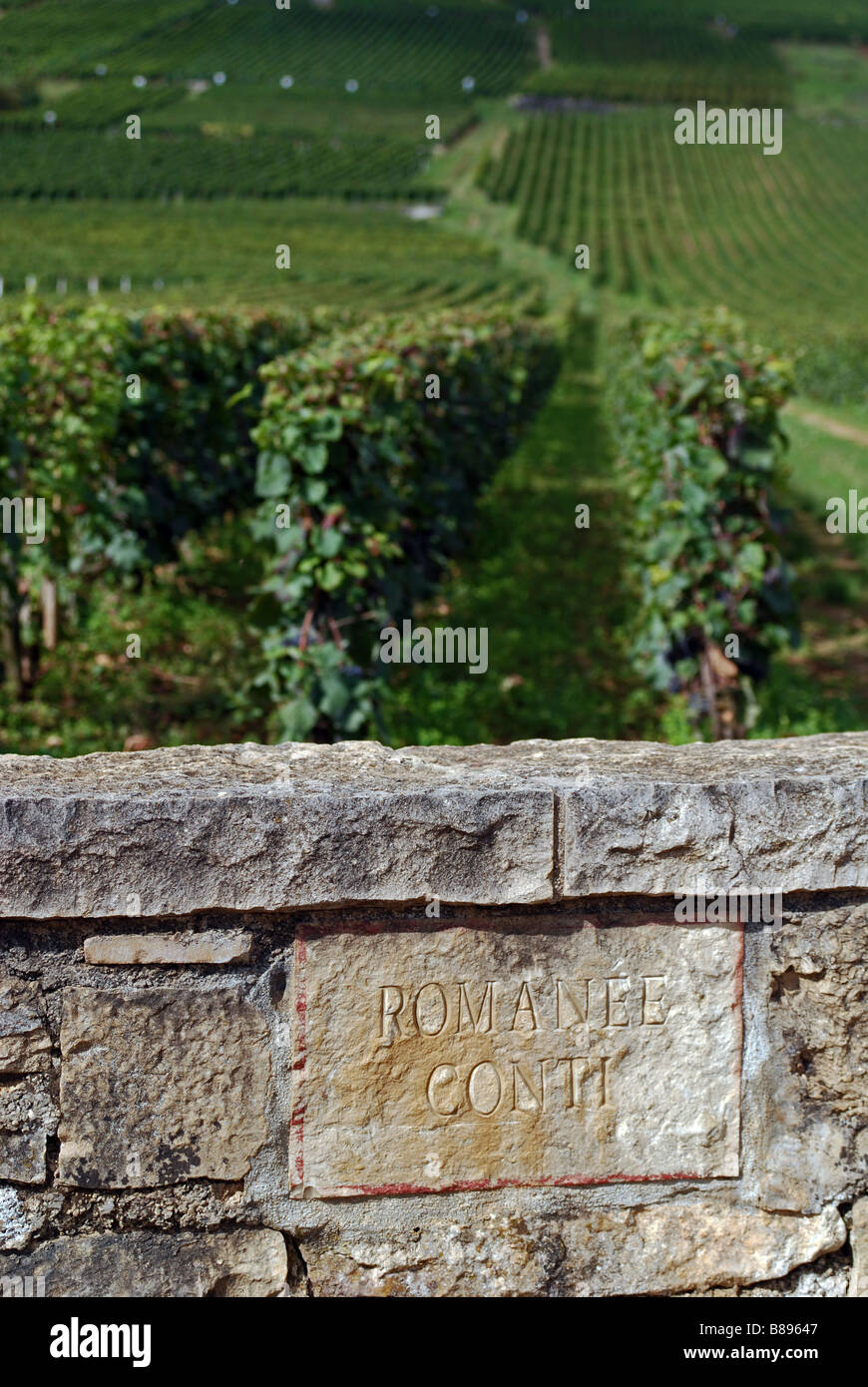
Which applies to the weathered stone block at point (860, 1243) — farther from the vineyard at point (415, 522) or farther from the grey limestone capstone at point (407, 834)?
the vineyard at point (415, 522)

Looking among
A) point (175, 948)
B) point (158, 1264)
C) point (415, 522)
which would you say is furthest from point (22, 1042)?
point (415, 522)

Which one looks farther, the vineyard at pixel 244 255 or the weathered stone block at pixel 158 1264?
the vineyard at pixel 244 255

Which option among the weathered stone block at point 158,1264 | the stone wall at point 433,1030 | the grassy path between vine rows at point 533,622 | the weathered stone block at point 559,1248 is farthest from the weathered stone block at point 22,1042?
the grassy path between vine rows at point 533,622

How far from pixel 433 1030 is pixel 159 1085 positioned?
0.49 metres

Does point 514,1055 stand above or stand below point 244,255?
below

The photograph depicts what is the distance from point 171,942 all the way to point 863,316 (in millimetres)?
38235

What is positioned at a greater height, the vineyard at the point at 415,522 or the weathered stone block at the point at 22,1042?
the vineyard at the point at 415,522

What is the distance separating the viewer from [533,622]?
8.21 meters

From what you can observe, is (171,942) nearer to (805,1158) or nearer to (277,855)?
(277,855)

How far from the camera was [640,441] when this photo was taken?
839 centimetres

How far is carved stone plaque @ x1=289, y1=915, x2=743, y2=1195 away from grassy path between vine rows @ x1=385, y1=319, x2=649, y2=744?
11.3 ft

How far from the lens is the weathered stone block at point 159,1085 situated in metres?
1.98

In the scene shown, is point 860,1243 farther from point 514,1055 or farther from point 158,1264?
point 158,1264

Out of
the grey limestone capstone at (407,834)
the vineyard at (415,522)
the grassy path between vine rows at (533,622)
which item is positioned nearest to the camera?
the grey limestone capstone at (407,834)
